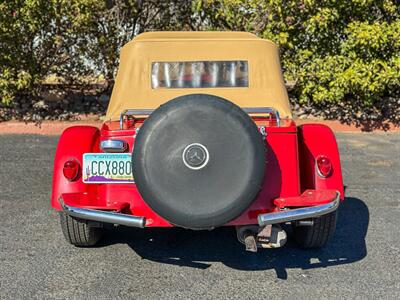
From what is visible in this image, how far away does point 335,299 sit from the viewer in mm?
3818

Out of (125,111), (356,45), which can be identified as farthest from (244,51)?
(356,45)

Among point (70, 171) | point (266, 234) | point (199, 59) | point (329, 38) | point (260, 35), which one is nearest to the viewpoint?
point (266, 234)

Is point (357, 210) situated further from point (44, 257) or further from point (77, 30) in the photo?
point (77, 30)

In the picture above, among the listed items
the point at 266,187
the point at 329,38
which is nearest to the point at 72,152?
the point at 266,187

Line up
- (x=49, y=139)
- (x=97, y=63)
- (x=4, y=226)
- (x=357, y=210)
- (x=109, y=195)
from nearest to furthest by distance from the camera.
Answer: (x=109, y=195), (x=4, y=226), (x=357, y=210), (x=49, y=139), (x=97, y=63)

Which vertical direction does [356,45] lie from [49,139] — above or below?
above

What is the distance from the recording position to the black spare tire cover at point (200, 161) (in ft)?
11.8

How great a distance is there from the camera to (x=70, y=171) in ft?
14.0

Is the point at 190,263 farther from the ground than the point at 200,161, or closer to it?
closer to it

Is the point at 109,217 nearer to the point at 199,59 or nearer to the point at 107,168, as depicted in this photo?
the point at 107,168

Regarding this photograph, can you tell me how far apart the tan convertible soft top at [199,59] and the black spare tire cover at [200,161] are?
1.14m

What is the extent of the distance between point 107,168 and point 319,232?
1839 mm

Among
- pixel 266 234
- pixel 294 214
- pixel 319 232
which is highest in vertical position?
pixel 294 214

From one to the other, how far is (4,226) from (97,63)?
5608 millimetres
